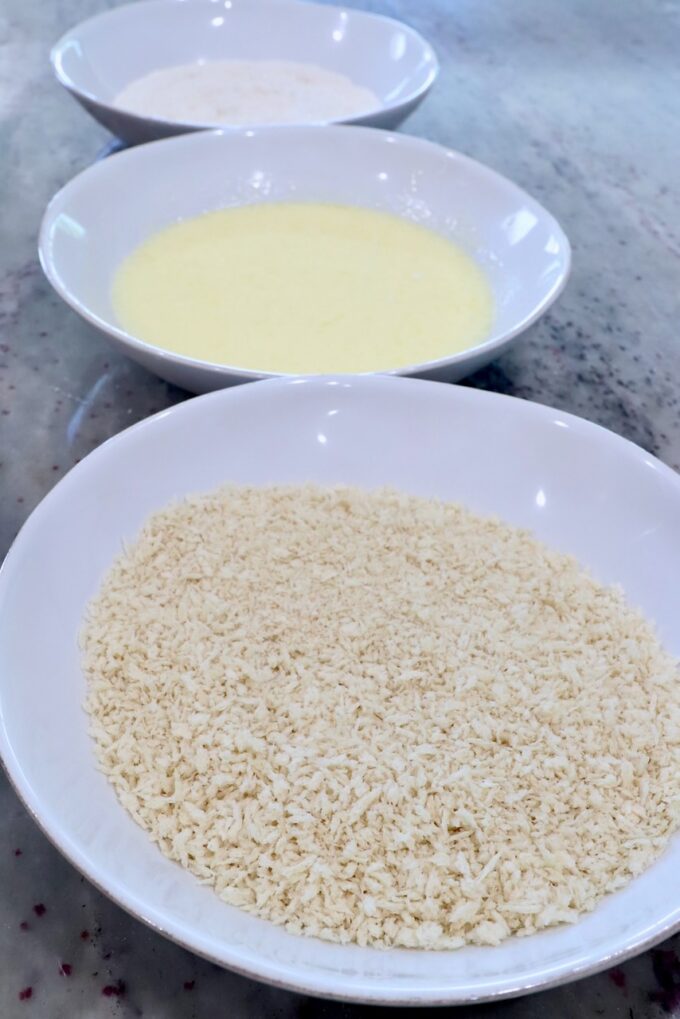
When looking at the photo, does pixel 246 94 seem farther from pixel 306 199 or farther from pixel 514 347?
pixel 514 347

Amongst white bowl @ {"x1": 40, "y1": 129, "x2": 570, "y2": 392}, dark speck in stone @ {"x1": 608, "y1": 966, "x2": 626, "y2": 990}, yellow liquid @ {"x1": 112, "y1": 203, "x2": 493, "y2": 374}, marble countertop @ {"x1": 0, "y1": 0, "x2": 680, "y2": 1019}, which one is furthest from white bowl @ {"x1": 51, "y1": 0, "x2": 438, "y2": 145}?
dark speck in stone @ {"x1": 608, "y1": 966, "x2": 626, "y2": 990}

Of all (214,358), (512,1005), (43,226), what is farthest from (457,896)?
(43,226)

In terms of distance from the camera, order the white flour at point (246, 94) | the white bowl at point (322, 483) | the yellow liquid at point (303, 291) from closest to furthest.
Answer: the white bowl at point (322, 483)
the yellow liquid at point (303, 291)
the white flour at point (246, 94)

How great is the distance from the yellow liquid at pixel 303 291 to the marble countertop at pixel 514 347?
9cm

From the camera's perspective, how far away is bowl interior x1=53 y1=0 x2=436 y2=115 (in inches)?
64.1

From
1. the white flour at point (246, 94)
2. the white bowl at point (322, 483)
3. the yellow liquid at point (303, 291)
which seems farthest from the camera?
the white flour at point (246, 94)

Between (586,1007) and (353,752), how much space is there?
214mm

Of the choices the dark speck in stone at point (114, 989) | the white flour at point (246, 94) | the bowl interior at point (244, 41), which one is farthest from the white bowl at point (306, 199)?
the dark speck in stone at point (114, 989)

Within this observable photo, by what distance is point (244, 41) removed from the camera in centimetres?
180

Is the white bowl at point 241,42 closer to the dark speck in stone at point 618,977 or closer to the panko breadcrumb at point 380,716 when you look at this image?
the panko breadcrumb at point 380,716

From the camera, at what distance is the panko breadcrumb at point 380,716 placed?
0.57 meters

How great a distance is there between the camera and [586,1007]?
60 cm

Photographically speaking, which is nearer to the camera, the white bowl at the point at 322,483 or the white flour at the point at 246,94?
the white bowl at the point at 322,483

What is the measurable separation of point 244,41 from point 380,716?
5.09 feet
